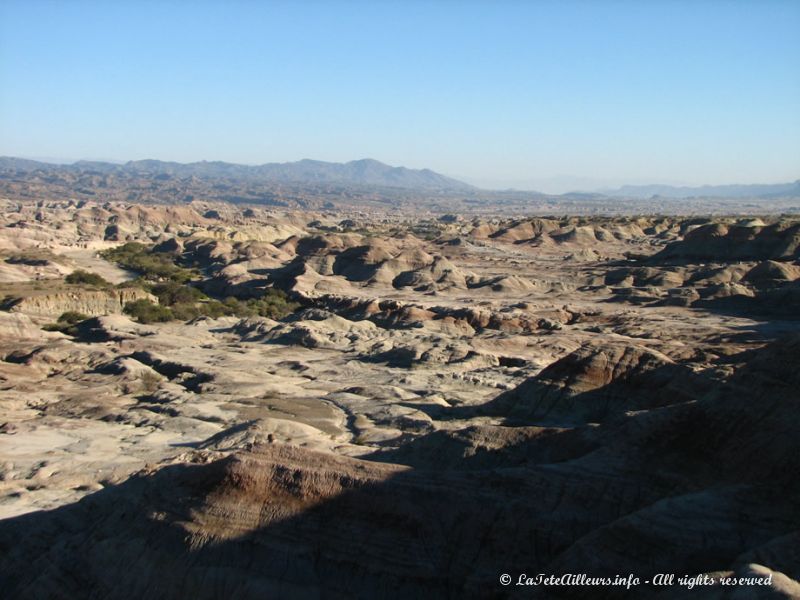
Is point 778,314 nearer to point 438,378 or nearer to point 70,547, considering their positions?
point 438,378

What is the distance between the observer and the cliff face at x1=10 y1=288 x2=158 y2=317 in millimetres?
41312

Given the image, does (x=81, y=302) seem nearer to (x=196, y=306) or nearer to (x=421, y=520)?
(x=196, y=306)

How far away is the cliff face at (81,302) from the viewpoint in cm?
4131

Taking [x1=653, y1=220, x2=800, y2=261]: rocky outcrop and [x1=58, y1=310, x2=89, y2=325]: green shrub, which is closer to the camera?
[x1=58, y1=310, x2=89, y2=325]: green shrub

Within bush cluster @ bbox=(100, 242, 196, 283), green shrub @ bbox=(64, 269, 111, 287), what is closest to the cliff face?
green shrub @ bbox=(64, 269, 111, 287)

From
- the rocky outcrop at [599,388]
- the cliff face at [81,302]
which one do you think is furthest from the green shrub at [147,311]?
the rocky outcrop at [599,388]

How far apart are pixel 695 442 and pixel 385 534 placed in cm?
532

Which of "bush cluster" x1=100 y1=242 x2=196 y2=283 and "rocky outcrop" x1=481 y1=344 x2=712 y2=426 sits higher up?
"rocky outcrop" x1=481 y1=344 x2=712 y2=426

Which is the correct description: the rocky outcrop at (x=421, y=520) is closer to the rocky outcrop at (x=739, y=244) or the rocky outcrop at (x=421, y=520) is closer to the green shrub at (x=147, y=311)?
the green shrub at (x=147, y=311)

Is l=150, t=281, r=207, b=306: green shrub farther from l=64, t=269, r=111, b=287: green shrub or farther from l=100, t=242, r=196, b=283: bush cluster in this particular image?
l=100, t=242, r=196, b=283: bush cluster

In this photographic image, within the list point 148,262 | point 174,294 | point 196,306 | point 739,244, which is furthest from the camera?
point 148,262

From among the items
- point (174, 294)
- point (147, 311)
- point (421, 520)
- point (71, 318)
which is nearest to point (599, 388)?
point (421, 520)

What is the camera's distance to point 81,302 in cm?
4369

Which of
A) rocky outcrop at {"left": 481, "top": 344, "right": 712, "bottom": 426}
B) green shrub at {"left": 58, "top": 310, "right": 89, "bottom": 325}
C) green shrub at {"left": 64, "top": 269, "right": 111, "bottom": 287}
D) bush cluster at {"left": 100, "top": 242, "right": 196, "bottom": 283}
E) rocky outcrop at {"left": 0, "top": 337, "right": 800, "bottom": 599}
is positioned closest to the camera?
rocky outcrop at {"left": 0, "top": 337, "right": 800, "bottom": 599}
